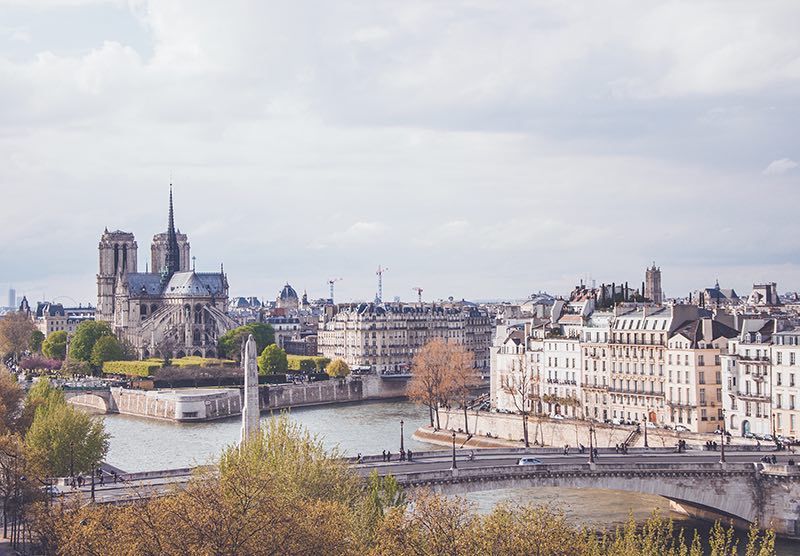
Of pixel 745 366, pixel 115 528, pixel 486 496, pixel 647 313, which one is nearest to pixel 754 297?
pixel 647 313

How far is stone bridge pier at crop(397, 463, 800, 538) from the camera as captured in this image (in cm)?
5966

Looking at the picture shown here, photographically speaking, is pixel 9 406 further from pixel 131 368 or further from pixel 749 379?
pixel 131 368

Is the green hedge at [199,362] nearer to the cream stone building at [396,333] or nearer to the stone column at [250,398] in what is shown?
the cream stone building at [396,333]

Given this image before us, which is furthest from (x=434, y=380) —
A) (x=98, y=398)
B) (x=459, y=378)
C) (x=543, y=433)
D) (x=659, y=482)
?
(x=659, y=482)

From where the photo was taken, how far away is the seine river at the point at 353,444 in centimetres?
6469

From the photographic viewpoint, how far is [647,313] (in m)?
93.1

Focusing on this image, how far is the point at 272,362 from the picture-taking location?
15600cm

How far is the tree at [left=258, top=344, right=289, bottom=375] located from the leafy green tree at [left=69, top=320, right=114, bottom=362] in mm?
30003

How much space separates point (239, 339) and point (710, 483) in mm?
121238

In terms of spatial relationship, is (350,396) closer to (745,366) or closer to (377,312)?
(377,312)

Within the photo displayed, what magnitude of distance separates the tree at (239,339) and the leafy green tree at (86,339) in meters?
15.6

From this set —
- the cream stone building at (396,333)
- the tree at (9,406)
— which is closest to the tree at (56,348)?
the cream stone building at (396,333)

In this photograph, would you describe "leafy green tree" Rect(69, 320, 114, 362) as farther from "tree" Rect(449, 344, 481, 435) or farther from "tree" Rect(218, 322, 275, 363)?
"tree" Rect(449, 344, 481, 435)

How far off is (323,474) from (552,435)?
4898 cm
